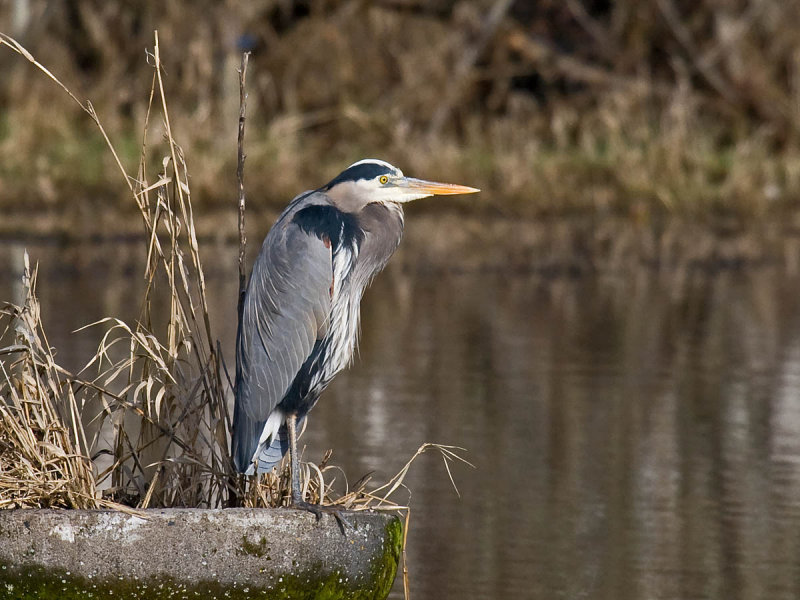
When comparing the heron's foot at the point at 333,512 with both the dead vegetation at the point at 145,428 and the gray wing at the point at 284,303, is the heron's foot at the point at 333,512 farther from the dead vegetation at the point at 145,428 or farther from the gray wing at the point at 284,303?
the gray wing at the point at 284,303

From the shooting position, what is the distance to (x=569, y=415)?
7.85 m

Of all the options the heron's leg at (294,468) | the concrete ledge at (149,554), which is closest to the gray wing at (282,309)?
the heron's leg at (294,468)

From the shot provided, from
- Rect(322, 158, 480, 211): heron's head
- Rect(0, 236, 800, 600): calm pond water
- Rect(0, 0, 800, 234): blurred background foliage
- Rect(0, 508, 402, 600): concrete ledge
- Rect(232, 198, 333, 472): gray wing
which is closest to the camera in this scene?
Rect(0, 508, 402, 600): concrete ledge

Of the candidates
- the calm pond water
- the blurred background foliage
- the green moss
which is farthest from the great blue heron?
the blurred background foliage

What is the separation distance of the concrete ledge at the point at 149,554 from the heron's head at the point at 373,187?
109 cm

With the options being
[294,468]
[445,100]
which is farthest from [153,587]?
[445,100]

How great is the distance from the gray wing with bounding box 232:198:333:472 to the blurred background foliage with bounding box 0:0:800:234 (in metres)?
10.9

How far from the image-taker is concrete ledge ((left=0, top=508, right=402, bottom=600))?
398 centimetres

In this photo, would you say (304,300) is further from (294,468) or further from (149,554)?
(149,554)

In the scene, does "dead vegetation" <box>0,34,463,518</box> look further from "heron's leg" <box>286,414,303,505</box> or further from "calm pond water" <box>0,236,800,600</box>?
"calm pond water" <box>0,236,800,600</box>

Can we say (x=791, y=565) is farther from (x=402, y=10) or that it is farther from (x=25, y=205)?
(x=402, y=10)

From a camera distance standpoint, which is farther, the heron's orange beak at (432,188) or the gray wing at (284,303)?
the heron's orange beak at (432,188)

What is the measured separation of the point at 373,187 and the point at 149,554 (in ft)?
4.37

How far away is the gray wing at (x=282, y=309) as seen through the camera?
4523 mm
